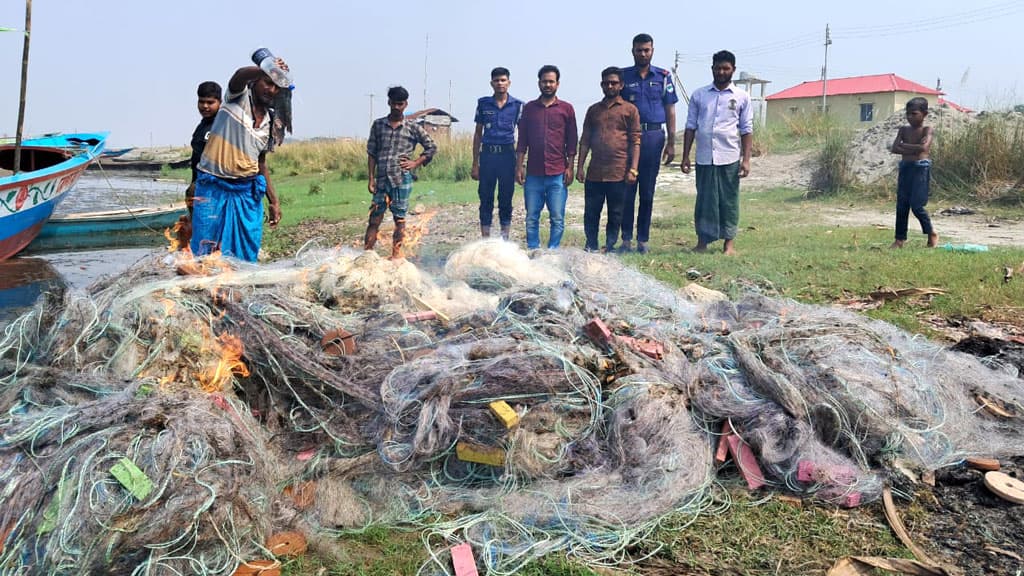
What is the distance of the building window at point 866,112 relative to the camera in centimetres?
3797

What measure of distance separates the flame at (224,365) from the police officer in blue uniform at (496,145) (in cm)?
481

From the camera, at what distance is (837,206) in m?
12.6

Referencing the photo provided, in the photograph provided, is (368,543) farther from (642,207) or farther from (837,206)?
(837,206)

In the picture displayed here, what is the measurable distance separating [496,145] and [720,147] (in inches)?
95.3

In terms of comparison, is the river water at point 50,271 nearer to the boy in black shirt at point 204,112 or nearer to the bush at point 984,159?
the boy in black shirt at point 204,112

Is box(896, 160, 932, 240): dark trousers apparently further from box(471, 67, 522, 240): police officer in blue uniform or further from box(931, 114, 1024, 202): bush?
box(931, 114, 1024, 202): bush

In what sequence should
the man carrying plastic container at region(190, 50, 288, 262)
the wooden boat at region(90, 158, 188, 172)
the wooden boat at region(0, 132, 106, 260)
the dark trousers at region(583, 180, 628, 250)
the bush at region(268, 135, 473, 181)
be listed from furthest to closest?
the wooden boat at region(90, 158, 188, 172)
the bush at region(268, 135, 473, 181)
the wooden boat at region(0, 132, 106, 260)
the dark trousers at region(583, 180, 628, 250)
the man carrying plastic container at region(190, 50, 288, 262)

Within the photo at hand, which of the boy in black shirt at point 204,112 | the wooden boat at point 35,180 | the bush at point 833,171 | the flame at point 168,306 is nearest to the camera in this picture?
the flame at point 168,306

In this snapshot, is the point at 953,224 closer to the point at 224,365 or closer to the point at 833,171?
the point at 833,171

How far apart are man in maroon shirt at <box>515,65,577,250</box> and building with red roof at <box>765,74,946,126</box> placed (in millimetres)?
30868

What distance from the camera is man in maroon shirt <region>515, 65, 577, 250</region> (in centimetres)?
802

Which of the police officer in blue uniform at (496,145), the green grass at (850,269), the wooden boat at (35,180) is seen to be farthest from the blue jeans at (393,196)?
the wooden boat at (35,180)

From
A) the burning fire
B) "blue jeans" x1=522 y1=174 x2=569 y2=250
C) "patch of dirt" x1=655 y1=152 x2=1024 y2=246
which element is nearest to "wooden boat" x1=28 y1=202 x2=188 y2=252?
the burning fire

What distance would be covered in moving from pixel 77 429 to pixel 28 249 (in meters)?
10.7
